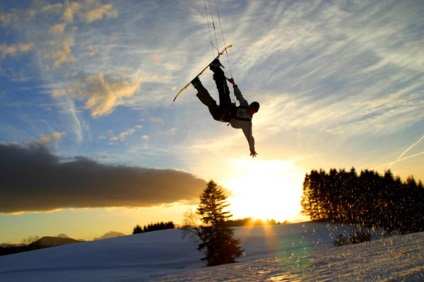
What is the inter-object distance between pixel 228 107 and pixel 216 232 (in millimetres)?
28160

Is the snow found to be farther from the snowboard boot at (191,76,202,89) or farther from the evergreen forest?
the snowboard boot at (191,76,202,89)

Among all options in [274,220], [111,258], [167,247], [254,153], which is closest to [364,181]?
[274,220]

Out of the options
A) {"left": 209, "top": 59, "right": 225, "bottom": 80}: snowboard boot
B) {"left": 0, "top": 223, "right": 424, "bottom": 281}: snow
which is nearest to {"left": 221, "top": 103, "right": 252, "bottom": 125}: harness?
{"left": 209, "top": 59, "right": 225, "bottom": 80}: snowboard boot

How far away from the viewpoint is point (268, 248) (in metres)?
51.0

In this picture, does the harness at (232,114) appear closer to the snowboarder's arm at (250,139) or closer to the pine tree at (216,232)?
the snowboarder's arm at (250,139)

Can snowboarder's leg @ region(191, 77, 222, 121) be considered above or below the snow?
above

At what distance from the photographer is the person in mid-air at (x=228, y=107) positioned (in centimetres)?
1000

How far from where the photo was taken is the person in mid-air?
32.8ft

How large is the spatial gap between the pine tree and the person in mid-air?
27.4 metres

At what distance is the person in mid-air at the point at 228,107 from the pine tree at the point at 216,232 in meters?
27.4

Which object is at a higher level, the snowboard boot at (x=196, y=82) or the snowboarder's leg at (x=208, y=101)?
the snowboard boot at (x=196, y=82)

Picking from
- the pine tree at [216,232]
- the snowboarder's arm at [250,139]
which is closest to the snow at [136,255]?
the pine tree at [216,232]

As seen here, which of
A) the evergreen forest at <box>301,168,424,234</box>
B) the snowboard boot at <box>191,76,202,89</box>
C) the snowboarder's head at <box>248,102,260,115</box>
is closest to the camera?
the snowboarder's head at <box>248,102,260,115</box>

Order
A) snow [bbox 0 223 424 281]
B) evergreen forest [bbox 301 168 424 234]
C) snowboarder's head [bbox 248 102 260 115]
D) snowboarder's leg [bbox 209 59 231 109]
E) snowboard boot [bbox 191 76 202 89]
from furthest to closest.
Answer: evergreen forest [bbox 301 168 424 234] < snow [bbox 0 223 424 281] < snowboard boot [bbox 191 76 202 89] < snowboarder's leg [bbox 209 59 231 109] < snowboarder's head [bbox 248 102 260 115]
